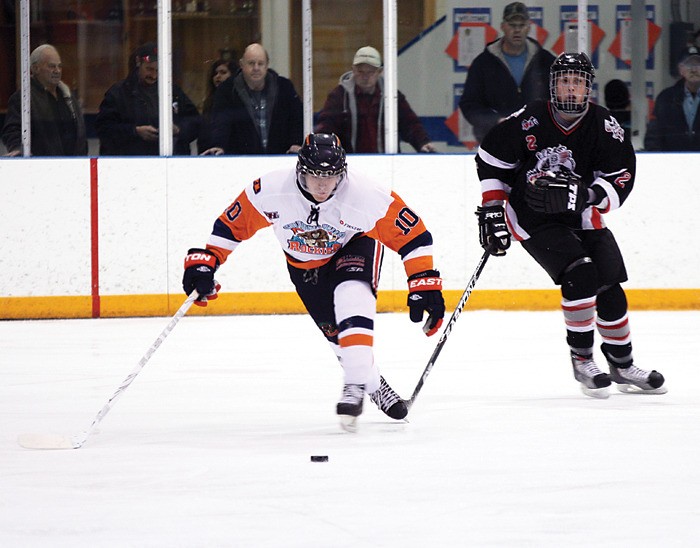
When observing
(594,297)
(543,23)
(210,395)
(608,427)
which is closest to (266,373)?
(210,395)

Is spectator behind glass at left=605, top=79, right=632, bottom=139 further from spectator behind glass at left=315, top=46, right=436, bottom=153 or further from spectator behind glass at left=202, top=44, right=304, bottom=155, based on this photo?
spectator behind glass at left=202, top=44, right=304, bottom=155

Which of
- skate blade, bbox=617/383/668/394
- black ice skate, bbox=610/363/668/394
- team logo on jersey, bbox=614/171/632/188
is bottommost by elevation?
skate blade, bbox=617/383/668/394

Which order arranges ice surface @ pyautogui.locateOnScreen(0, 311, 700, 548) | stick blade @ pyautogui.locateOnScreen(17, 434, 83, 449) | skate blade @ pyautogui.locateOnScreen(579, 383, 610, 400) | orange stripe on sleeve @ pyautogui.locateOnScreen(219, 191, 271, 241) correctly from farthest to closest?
skate blade @ pyautogui.locateOnScreen(579, 383, 610, 400) → orange stripe on sleeve @ pyautogui.locateOnScreen(219, 191, 271, 241) → stick blade @ pyautogui.locateOnScreen(17, 434, 83, 449) → ice surface @ pyautogui.locateOnScreen(0, 311, 700, 548)

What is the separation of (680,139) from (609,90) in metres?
0.45

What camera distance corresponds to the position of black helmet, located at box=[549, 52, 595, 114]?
13.8ft

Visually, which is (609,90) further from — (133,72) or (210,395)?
(210,395)

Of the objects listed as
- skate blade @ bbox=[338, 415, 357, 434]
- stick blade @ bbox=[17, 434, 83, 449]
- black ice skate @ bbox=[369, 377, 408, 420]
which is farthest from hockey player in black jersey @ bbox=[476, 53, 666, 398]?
stick blade @ bbox=[17, 434, 83, 449]

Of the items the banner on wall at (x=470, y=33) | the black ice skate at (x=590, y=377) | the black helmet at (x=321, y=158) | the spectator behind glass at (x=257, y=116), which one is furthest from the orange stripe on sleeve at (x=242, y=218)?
the banner on wall at (x=470, y=33)

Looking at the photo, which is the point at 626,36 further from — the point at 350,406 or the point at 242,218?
the point at 350,406

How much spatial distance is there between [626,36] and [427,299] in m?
3.86

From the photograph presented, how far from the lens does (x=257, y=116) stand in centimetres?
702

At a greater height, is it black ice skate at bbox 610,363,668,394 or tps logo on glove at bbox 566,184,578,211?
tps logo on glove at bbox 566,184,578,211

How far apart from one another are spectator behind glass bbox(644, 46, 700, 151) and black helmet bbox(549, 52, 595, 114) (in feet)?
9.61

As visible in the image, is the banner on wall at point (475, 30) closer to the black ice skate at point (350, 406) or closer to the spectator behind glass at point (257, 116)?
the spectator behind glass at point (257, 116)
